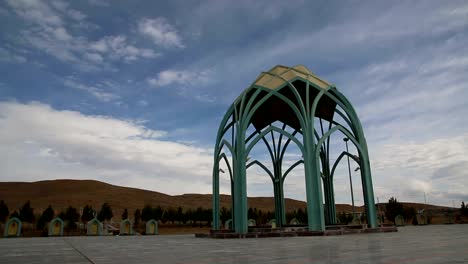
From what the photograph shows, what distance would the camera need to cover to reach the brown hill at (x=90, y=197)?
103731mm

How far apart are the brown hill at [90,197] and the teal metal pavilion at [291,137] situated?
83.6m

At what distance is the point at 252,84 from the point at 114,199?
10289 cm

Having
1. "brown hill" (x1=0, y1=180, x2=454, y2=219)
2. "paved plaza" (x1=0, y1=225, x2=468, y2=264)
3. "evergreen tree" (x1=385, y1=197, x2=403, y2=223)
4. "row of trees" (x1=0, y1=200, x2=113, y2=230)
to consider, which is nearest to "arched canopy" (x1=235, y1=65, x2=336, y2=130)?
"paved plaza" (x1=0, y1=225, x2=468, y2=264)

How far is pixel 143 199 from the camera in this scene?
118000mm

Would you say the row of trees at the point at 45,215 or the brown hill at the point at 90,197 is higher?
the brown hill at the point at 90,197

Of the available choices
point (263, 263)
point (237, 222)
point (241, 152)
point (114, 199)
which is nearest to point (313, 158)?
point (241, 152)

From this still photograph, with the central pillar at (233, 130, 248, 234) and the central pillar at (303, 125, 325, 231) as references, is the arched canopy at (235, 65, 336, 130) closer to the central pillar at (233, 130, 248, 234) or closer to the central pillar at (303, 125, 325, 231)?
the central pillar at (303, 125, 325, 231)

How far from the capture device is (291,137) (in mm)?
18188

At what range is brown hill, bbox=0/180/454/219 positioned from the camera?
10373 cm

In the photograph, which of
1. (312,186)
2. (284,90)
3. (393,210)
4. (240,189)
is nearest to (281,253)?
(312,186)

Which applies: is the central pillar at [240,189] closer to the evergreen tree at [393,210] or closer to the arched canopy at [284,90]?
the arched canopy at [284,90]

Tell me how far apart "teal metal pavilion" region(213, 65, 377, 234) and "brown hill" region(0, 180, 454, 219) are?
83.6m

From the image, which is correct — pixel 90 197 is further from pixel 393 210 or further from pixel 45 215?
pixel 393 210

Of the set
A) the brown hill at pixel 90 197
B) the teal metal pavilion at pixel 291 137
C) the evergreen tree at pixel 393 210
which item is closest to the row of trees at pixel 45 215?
the brown hill at pixel 90 197
